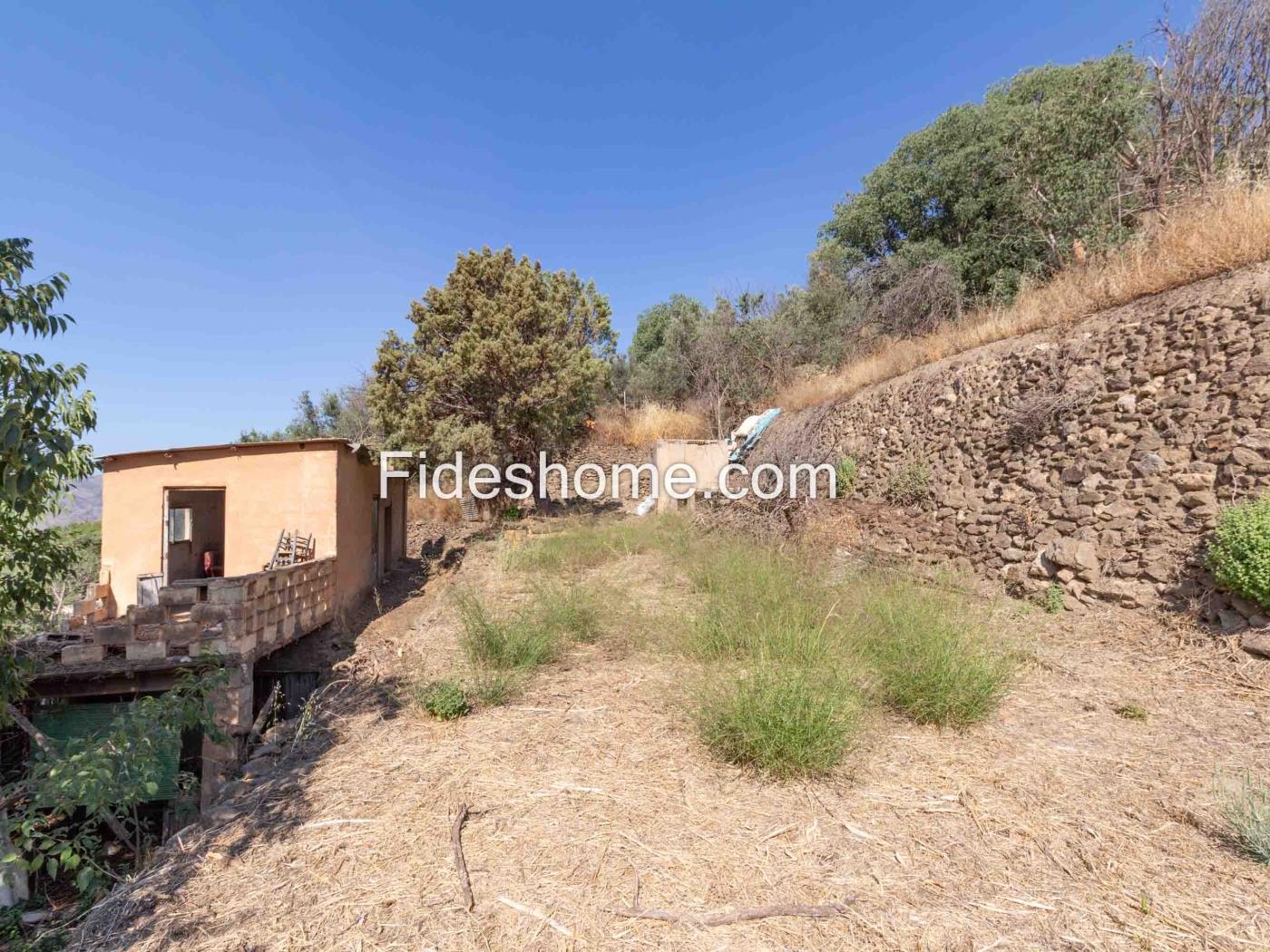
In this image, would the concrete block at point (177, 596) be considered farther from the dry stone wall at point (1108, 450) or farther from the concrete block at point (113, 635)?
the dry stone wall at point (1108, 450)

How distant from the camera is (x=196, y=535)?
10578 millimetres

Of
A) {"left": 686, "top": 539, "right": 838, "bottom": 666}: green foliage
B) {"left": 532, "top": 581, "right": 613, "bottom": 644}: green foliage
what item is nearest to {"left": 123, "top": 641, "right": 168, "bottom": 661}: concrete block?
{"left": 532, "top": 581, "right": 613, "bottom": 644}: green foliage

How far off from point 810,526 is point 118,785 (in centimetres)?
764

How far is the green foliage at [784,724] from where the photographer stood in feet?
9.87

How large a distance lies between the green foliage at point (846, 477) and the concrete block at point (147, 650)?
851 centimetres

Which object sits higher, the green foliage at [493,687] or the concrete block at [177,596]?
the concrete block at [177,596]

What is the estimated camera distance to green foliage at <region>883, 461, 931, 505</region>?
294 inches

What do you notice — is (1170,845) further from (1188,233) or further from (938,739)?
(1188,233)

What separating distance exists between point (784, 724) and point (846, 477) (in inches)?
250

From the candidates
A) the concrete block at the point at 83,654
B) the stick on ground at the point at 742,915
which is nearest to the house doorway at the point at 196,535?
the concrete block at the point at 83,654

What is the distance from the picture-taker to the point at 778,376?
47.7ft

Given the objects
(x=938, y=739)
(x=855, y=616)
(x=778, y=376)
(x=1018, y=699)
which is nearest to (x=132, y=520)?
(x=855, y=616)

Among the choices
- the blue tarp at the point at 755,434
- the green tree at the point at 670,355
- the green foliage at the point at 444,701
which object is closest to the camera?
the green foliage at the point at 444,701

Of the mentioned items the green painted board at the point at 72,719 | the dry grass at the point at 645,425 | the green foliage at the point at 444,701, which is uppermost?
the dry grass at the point at 645,425
